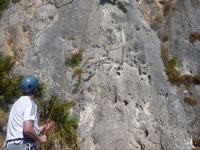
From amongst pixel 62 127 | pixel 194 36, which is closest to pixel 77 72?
pixel 62 127

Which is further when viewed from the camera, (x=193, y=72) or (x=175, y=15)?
(x=175, y=15)

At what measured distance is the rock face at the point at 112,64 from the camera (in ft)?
18.1

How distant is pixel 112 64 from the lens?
21.8 ft

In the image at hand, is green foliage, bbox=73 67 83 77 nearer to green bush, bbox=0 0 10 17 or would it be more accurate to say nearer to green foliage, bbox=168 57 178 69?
green foliage, bbox=168 57 178 69

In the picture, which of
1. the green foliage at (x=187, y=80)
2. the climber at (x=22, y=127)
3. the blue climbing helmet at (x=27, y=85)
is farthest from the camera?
the green foliage at (x=187, y=80)

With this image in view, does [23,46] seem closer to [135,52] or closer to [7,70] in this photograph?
[7,70]

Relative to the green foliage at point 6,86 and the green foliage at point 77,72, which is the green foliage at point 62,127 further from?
the green foliage at point 77,72

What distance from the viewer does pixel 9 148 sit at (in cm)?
255

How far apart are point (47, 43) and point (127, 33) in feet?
12.9

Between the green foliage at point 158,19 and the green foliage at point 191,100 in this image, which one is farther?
the green foliage at point 158,19

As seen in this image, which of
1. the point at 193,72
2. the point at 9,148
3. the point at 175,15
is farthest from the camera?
the point at 175,15

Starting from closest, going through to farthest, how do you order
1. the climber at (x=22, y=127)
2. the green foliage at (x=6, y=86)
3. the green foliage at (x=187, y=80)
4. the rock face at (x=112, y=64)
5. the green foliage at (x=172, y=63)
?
the climber at (x=22, y=127) → the green foliage at (x=6, y=86) → the rock face at (x=112, y=64) → the green foliage at (x=187, y=80) → the green foliage at (x=172, y=63)

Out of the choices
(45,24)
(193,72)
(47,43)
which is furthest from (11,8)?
(193,72)

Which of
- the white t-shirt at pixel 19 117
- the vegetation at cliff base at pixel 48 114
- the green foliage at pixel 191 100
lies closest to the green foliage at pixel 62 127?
the vegetation at cliff base at pixel 48 114
